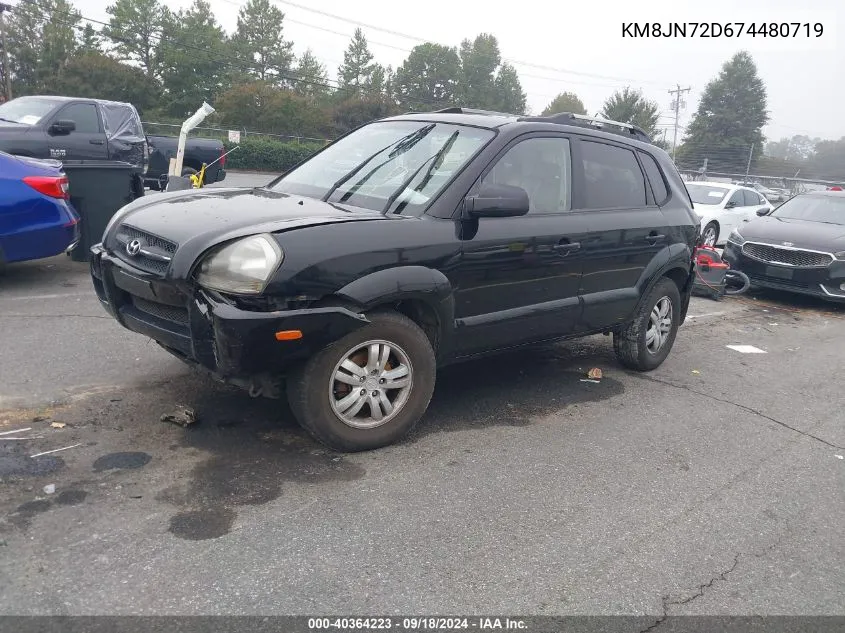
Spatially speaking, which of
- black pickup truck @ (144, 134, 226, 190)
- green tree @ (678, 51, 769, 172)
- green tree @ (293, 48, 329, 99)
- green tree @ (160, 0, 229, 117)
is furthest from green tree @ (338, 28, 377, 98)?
black pickup truck @ (144, 134, 226, 190)

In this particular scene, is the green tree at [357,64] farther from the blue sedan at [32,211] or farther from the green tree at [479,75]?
the blue sedan at [32,211]

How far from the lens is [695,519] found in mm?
3488

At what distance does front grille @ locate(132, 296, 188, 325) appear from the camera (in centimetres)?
353

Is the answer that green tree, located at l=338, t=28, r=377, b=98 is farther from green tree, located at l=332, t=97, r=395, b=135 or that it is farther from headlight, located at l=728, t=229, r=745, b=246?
headlight, located at l=728, t=229, r=745, b=246

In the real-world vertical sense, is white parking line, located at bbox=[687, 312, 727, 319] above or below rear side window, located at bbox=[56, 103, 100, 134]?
below

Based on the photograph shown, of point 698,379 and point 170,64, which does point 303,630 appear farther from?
point 170,64

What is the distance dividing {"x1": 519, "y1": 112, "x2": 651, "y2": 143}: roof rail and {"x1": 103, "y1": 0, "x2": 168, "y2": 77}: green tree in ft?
213

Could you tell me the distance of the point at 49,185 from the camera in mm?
6977

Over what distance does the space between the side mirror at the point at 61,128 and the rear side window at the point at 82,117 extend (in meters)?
0.20

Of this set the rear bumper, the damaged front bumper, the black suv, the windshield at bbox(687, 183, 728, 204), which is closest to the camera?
the damaged front bumper

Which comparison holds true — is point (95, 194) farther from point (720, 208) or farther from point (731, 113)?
point (731, 113)

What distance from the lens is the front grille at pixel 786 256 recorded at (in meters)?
9.74

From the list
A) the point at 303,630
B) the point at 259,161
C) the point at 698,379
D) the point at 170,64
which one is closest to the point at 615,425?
the point at 698,379

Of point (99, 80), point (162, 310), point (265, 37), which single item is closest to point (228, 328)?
point (162, 310)
